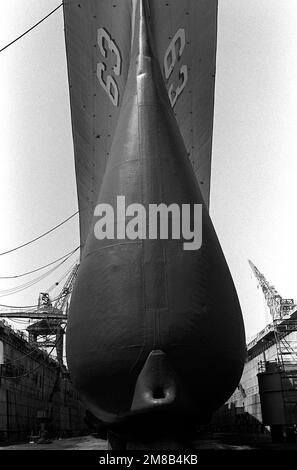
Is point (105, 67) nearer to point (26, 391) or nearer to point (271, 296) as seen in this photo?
point (26, 391)

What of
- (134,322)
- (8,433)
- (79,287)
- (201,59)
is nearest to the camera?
(134,322)

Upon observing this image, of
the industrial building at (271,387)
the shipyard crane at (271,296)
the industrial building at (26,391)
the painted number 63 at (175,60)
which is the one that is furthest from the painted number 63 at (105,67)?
the shipyard crane at (271,296)

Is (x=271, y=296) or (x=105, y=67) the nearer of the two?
(x=105, y=67)

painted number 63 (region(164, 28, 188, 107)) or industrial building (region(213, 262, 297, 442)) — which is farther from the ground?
painted number 63 (region(164, 28, 188, 107))

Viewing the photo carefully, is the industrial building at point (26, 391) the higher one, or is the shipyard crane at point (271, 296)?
the shipyard crane at point (271, 296)

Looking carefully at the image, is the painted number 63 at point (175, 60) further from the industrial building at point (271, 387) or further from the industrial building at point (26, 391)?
the industrial building at point (271, 387)

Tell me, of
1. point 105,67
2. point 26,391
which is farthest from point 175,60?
point 26,391

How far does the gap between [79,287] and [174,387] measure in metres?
1.99

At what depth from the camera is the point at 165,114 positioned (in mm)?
7301

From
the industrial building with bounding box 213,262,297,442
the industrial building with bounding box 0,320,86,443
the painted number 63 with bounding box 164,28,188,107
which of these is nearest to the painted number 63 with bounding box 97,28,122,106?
the painted number 63 with bounding box 164,28,188,107

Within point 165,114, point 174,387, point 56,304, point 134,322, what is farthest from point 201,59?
point 56,304

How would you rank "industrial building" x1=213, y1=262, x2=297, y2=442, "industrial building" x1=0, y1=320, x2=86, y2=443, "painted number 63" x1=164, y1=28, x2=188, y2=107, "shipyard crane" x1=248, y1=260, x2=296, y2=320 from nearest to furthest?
"painted number 63" x1=164, y1=28, x2=188, y2=107 → "industrial building" x1=213, y1=262, x2=297, y2=442 → "industrial building" x1=0, y1=320, x2=86, y2=443 → "shipyard crane" x1=248, y1=260, x2=296, y2=320

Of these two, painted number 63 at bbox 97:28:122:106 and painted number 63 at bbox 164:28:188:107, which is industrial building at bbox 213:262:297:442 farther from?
painted number 63 at bbox 97:28:122:106
